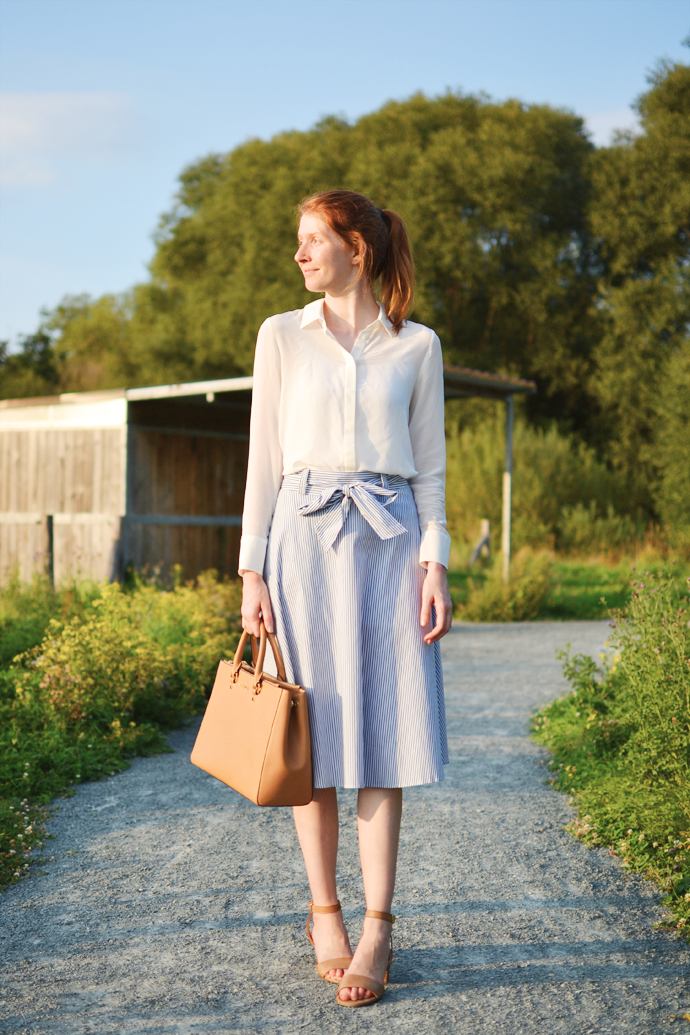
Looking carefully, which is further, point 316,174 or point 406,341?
point 316,174

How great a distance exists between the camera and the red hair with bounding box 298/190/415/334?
7.73ft

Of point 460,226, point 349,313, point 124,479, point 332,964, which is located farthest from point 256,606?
point 460,226

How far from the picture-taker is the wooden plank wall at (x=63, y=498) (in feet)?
29.3

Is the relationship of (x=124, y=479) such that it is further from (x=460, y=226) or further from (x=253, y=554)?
(x=460, y=226)

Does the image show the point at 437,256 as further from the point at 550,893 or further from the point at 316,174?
the point at 550,893

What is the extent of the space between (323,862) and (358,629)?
62cm

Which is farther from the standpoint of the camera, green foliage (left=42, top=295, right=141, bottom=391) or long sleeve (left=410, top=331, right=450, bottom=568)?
green foliage (left=42, top=295, right=141, bottom=391)

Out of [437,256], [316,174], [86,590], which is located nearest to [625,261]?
[437,256]

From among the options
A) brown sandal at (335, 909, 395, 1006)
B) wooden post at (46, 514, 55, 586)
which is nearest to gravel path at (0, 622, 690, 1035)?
brown sandal at (335, 909, 395, 1006)

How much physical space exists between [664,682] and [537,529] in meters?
12.1

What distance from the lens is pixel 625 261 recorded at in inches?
858

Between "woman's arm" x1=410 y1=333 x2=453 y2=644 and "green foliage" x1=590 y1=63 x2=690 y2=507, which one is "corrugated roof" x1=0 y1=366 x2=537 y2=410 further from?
"green foliage" x1=590 y1=63 x2=690 y2=507

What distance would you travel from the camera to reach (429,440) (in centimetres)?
242

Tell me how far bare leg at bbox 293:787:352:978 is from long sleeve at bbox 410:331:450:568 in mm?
709
